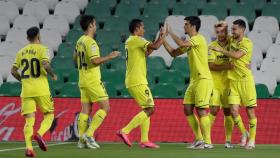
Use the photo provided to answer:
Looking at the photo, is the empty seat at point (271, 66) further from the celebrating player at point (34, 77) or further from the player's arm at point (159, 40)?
the celebrating player at point (34, 77)

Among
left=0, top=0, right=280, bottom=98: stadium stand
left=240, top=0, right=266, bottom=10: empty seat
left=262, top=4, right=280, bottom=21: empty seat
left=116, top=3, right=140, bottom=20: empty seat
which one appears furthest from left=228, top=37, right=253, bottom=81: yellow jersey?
left=116, top=3, right=140, bottom=20: empty seat

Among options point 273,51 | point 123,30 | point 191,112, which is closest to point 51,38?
point 123,30

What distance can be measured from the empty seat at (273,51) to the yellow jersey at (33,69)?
7.79 meters

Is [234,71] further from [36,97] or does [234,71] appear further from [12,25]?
[12,25]

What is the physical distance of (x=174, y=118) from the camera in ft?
51.0

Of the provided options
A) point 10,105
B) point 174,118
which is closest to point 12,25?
point 10,105

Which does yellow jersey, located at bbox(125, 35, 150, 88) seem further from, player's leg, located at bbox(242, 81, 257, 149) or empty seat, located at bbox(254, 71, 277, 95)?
empty seat, located at bbox(254, 71, 277, 95)

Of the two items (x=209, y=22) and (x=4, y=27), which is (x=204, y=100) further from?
(x=4, y=27)

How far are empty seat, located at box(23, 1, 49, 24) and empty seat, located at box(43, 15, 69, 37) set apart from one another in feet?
1.66

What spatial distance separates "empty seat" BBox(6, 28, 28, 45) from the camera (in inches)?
782

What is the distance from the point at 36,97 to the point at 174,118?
4.33 meters

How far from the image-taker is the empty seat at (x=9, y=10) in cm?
2089

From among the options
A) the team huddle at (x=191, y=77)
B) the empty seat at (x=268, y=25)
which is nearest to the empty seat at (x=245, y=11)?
the empty seat at (x=268, y=25)

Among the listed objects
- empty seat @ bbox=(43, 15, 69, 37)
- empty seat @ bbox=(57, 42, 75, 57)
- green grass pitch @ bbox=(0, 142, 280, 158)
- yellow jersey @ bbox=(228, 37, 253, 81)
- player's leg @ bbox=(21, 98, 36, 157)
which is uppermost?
empty seat @ bbox=(43, 15, 69, 37)
